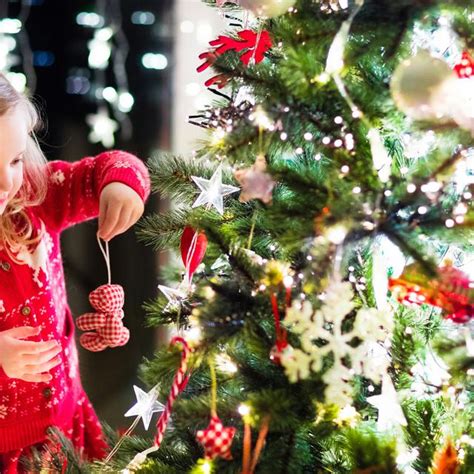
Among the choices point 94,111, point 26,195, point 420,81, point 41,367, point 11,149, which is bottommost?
point 94,111

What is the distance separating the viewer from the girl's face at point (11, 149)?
870mm

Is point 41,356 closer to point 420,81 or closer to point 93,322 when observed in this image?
point 93,322

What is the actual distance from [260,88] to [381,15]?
0.14m

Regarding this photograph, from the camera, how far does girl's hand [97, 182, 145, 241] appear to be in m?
0.95

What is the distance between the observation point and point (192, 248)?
2.66 ft

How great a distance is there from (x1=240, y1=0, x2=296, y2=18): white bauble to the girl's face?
33cm

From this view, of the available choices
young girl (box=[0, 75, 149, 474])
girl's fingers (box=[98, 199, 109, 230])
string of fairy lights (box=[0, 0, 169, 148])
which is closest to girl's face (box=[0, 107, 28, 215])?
young girl (box=[0, 75, 149, 474])

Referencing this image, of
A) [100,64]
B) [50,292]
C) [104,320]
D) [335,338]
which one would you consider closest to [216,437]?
[335,338]

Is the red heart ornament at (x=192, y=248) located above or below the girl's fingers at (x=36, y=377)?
above

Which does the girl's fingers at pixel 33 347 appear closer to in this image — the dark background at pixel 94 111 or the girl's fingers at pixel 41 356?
the girl's fingers at pixel 41 356

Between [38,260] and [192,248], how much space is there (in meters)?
0.29

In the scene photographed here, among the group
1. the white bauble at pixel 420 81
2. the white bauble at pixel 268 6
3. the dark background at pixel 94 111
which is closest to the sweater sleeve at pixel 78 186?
the white bauble at pixel 268 6

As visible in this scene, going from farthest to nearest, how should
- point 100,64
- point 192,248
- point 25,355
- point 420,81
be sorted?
1. point 100,64
2. point 25,355
3. point 192,248
4. point 420,81

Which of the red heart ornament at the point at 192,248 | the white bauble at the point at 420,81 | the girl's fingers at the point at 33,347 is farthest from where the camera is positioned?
the girl's fingers at the point at 33,347
